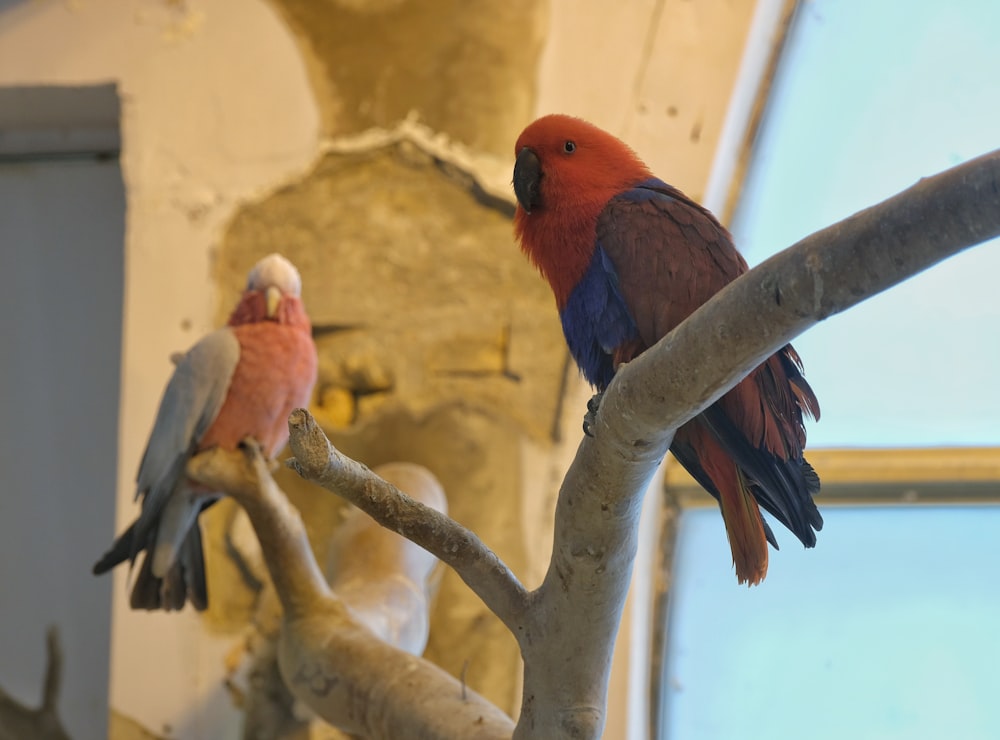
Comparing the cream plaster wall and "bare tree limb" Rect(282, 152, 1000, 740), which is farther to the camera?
the cream plaster wall

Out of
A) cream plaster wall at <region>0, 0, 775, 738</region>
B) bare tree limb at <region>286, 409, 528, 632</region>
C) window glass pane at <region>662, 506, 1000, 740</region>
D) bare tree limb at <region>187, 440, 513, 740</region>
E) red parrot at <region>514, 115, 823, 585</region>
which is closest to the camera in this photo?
bare tree limb at <region>286, 409, 528, 632</region>

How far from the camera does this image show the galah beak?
1773 mm

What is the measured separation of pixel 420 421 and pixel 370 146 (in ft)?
2.20

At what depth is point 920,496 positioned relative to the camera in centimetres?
196

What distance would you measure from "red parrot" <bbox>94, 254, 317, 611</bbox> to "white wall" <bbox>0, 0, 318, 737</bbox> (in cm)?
34

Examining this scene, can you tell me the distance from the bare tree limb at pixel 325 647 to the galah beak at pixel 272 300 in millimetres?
253

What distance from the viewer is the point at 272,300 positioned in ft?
5.83

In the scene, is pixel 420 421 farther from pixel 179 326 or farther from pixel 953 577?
pixel 953 577

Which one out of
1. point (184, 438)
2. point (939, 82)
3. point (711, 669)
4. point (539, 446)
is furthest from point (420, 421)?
point (939, 82)

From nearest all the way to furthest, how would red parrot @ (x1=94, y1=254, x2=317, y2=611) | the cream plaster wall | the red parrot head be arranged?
the red parrot head
red parrot @ (x1=94, y1=254, x2=317, y2=611)
the cream plaster wall

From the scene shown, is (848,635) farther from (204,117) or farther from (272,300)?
(204,117)

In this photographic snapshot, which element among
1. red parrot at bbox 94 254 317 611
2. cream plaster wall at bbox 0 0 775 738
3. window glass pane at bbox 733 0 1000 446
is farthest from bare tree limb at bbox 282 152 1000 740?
window glass pane at bbox 733 0 1000 446

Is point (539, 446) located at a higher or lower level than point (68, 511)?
higher

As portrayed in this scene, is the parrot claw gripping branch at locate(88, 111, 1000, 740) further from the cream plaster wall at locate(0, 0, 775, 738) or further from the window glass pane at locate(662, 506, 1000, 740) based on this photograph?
the window glass pane at locate(662, 506, 1000, 740)
